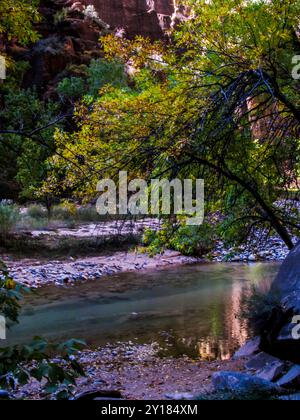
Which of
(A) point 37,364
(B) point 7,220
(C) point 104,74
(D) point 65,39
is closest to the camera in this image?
(A) point 37,364

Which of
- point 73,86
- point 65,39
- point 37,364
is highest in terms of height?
point 65,39

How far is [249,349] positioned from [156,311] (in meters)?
3.92

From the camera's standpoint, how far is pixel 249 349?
742cm

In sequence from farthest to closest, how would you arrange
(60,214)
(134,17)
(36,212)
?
(134,17) < (36,212) < (60,214)

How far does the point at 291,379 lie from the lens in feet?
17.8

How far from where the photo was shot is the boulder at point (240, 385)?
4715 millimetres

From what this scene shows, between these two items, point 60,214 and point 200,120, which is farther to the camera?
point 60,214

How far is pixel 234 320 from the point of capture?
9.72 metres

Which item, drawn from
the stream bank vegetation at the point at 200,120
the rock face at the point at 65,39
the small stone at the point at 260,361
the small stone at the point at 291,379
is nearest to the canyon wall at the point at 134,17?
the rock face at the point at 65,39

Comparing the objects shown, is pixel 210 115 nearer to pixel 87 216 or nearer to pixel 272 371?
pixel 272 371

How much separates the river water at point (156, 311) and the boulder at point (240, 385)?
8.12 feet

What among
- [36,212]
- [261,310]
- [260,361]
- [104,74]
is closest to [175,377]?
[260,361]

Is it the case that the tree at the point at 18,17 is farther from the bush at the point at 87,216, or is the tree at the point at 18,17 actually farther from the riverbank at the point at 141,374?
the bush at the point at 87,216

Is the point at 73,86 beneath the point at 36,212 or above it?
above
